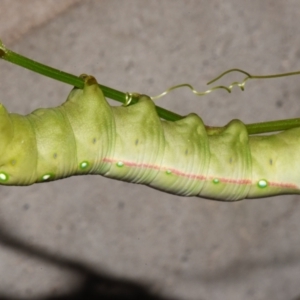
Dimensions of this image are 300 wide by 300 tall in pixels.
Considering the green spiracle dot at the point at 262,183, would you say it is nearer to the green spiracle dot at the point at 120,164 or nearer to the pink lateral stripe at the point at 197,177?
the pink lateral stripe at the point at 197,177

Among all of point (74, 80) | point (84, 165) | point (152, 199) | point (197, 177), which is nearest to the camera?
point (74, 80)

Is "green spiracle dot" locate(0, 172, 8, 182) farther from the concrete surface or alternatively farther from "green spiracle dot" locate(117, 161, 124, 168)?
the concrete surface

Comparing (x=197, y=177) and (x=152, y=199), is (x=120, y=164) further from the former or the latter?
(x=152, y=199)

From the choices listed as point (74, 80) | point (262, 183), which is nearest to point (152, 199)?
point (262, 183)

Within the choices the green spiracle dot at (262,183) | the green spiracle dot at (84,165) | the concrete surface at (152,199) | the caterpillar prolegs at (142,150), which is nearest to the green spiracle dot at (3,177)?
the caterpillar prolegs at (142,150)

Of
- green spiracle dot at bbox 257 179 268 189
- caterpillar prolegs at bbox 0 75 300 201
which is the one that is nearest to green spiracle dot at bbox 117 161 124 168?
caterpillar prolegs at bbox 0 75 300 201

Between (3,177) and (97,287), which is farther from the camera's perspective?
(97,287)

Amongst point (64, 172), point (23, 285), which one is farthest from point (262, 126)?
point (23, 285)
